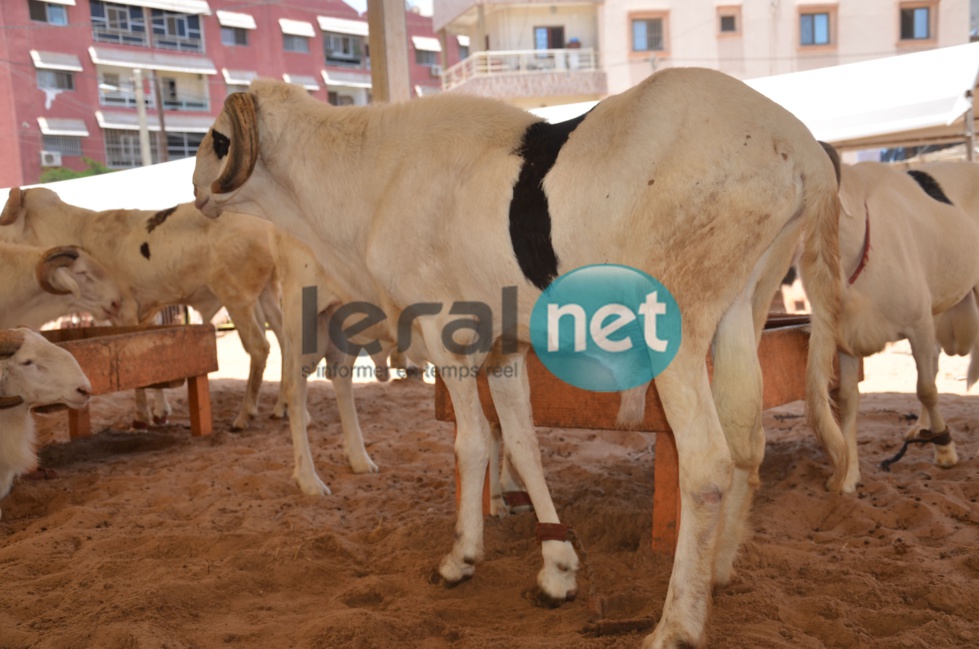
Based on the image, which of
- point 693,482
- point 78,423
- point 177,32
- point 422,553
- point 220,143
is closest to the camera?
point 693,482

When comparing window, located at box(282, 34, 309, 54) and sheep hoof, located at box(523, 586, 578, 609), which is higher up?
window, located at box(282, 34, 309, 54)

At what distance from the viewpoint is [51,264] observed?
6707 millimetres

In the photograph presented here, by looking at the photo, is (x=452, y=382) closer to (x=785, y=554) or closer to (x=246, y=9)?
(x=785, y=554)

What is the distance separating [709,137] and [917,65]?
9.73 m

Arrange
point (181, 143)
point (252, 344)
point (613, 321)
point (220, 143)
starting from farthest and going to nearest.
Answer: point (181, 143)
point (252, 344)
point (220, 143)
point (613, 321)

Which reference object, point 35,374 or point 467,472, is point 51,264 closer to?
point 35,374

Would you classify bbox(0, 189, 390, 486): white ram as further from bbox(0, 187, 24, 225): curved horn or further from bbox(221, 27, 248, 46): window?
bbox(221, 27, 248, 46): window

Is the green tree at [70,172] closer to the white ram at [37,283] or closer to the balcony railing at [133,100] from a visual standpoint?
the balcony railing at [133,100]

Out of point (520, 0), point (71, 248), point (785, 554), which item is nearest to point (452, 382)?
point (785, 554)

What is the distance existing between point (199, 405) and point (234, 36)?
27821 millimetres

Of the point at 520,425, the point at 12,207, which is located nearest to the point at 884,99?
the point at 520,425

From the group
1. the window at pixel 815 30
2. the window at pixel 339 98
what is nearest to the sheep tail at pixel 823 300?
the window at pixel 815 30

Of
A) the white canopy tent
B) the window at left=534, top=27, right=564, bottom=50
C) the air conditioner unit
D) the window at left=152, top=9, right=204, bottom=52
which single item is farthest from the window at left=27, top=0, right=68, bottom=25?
the white canopy tent

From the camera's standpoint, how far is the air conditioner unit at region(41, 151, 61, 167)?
27.1 m
